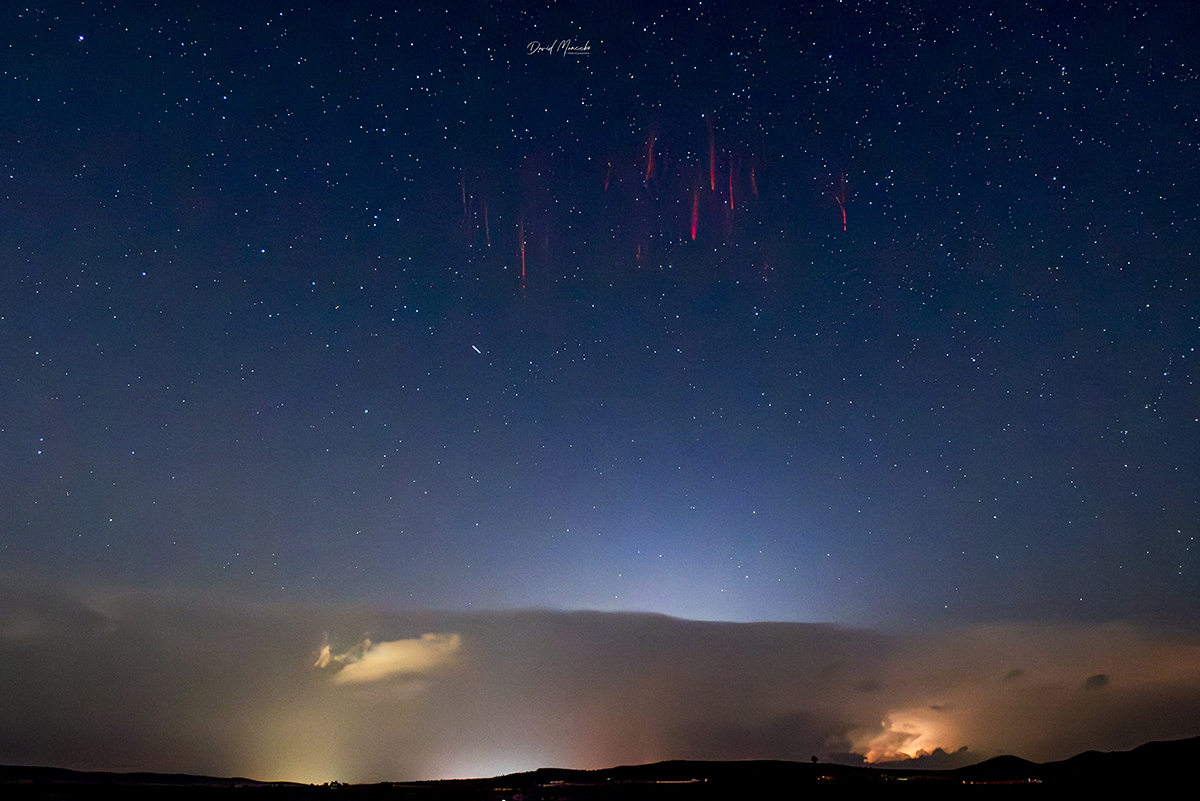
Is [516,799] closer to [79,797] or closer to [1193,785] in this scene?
[79,797]

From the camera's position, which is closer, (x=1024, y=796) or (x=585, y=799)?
(x=1024, y=796)

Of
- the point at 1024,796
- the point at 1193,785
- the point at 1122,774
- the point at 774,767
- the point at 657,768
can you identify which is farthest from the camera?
the point at 657,768

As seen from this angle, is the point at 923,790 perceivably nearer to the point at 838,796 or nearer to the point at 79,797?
the point at 838,796

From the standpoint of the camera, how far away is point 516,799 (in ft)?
187

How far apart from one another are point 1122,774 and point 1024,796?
24428 mm

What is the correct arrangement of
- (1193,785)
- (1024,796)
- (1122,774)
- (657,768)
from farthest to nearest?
(657,768) → (1122,774) → (1193,785) → (1024,796)

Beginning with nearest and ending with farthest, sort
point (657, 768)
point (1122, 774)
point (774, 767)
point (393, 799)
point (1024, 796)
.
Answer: point (1024, 796), point (393, 799), point (1122, 774), point (774, 767), point (657, 768)

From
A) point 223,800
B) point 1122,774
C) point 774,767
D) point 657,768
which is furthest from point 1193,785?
point 657,768

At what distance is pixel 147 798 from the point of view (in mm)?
63125

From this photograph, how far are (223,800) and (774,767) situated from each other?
9475 centimetres


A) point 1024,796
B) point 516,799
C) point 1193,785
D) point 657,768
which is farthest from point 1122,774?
point 657,768

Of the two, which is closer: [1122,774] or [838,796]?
[838,796]

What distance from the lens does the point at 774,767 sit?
419 ft

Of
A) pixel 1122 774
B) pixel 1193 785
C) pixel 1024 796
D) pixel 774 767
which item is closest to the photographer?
pixel 1024 796
